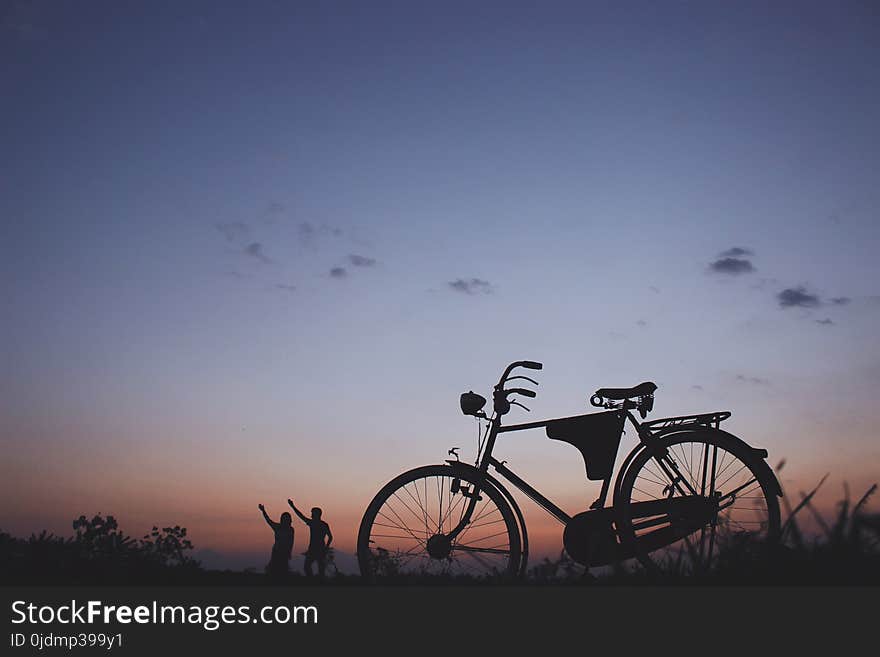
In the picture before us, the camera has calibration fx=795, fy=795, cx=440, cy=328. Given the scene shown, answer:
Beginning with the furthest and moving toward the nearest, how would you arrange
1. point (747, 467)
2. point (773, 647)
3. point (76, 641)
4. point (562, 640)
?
1. point (747, 467)
2. point (76, 641)
3. point (562, 640)
4. point (773, 647)

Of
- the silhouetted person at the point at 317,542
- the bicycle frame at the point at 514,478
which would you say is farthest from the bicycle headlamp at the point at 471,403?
the silhouetted person at the point at 317,542

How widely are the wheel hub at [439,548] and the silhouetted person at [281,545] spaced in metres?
2.07

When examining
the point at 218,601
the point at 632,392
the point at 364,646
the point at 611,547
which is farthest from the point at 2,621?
the point at 632,392

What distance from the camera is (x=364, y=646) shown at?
314cm

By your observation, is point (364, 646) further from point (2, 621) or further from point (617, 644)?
point (2, 621)

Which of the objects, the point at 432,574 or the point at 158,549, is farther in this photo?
the point at 158,549

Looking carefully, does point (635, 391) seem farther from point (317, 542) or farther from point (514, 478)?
point (317, 542)

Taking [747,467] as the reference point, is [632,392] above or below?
above

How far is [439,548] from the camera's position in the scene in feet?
20.0

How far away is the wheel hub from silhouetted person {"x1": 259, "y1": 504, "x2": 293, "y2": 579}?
6.78ft

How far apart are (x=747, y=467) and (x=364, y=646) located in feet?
12.2

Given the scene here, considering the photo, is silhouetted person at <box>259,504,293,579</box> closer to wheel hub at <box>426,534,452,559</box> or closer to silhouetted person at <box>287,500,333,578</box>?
silhouetted person at <box>287,500,333,578</box>

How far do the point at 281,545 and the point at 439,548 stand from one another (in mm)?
2220

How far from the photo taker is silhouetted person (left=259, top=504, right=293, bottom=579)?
758 cm
